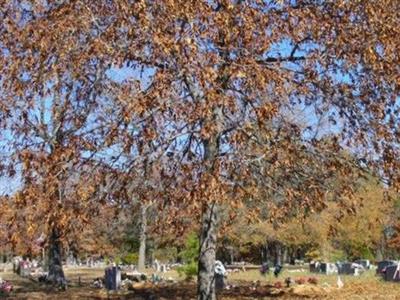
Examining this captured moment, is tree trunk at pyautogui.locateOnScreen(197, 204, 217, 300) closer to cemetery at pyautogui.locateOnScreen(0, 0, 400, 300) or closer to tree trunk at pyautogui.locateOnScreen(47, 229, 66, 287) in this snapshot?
cemetery at pyautogui.locateOnScreen(0, 0, 400, 300)

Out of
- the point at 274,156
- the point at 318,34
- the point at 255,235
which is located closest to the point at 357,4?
the point at 318,34

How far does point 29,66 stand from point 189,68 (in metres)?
2.74

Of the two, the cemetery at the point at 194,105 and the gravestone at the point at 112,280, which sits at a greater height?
the cemetery at the point at 194,105

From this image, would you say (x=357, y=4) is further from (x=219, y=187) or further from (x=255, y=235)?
(x=255, y=235)

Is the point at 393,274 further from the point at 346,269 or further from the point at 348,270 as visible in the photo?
the point at 346,269

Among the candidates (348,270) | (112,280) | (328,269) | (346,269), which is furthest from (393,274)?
(328,269)

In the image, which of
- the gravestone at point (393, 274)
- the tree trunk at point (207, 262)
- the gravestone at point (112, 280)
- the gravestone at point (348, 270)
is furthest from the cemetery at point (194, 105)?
the gravestone at point (348, 270)

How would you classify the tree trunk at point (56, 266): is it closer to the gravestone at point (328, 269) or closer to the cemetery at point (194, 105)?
the cemetery at point (194, 105)

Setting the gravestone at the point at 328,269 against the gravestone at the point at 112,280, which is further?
the gravestone at the point at 328,269

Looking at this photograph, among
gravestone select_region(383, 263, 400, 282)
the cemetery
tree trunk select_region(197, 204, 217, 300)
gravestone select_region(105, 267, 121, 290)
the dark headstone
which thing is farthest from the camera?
the dark headstone

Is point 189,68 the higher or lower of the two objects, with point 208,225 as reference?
higher

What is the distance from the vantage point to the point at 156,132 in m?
9.91

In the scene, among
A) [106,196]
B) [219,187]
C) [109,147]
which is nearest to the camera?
[219,187]

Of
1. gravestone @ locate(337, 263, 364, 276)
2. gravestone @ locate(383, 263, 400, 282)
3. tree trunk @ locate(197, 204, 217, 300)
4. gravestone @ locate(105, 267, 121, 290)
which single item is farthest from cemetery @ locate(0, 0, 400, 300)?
gravestone @ locate(337, 263, 364, 276)
